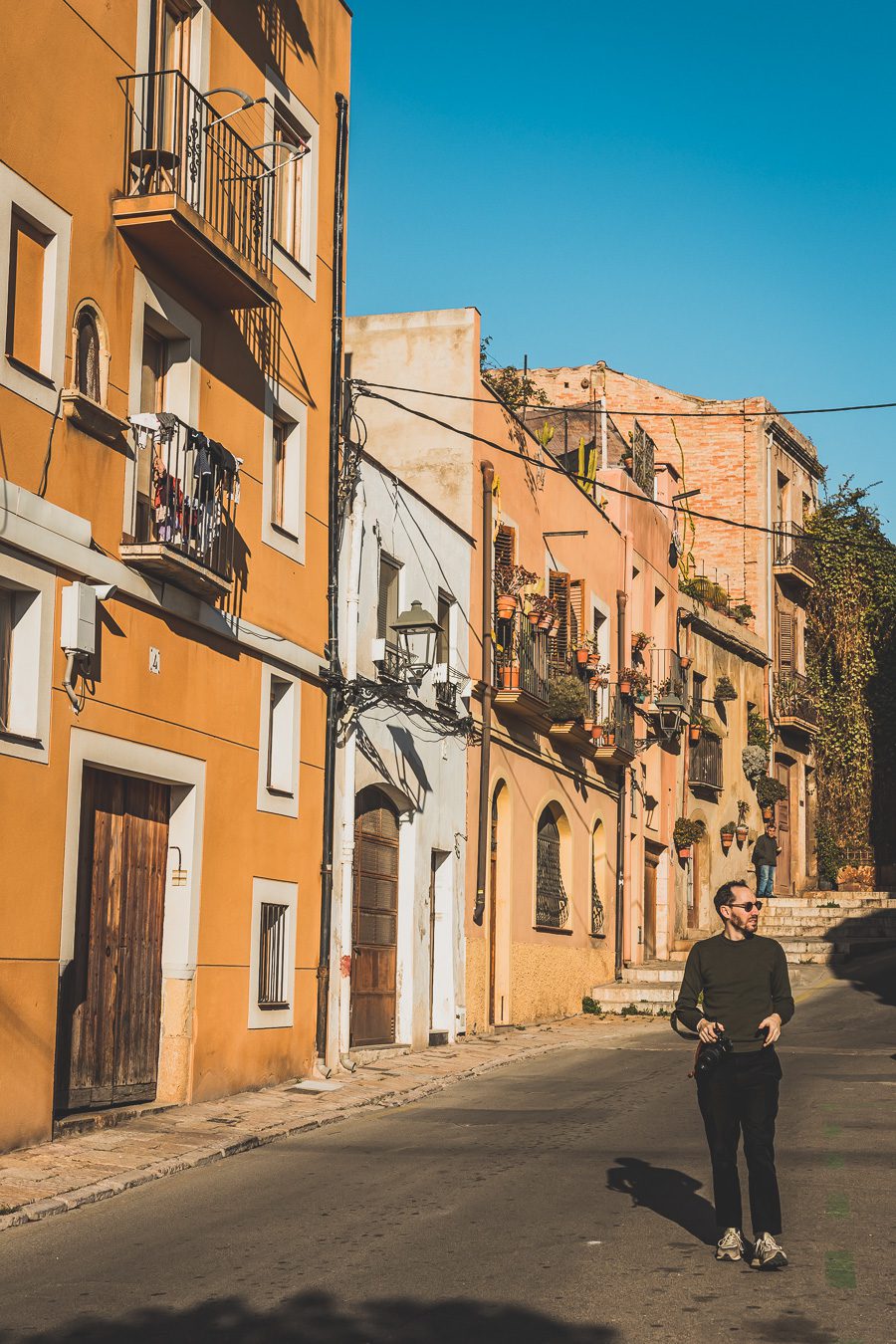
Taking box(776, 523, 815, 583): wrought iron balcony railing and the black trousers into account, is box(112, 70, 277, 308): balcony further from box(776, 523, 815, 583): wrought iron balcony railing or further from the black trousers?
box(776, 523, 815, 583): wrought iron balcony railing

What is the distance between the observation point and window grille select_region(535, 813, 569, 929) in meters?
26.8

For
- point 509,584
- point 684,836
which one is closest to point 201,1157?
point 509,584

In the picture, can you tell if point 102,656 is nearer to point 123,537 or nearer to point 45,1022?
point 123,537

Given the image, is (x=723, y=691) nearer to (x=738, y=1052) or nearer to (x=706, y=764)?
(x=706, y=764)

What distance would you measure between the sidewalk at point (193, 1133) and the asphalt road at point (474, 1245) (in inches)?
7.9

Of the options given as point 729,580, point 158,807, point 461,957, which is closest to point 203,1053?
point 158,807

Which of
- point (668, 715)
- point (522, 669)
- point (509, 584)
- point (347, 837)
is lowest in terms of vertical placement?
point (347, 837)

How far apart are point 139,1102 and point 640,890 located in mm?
20331

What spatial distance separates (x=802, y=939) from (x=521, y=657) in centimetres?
1211

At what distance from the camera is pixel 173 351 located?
47.8 feet

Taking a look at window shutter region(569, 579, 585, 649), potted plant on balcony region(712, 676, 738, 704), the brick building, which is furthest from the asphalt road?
the brick building

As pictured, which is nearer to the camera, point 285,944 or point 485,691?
point 285,944

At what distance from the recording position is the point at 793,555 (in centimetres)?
4438

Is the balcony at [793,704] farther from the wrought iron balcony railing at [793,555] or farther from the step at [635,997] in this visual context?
the step at [635,997]
